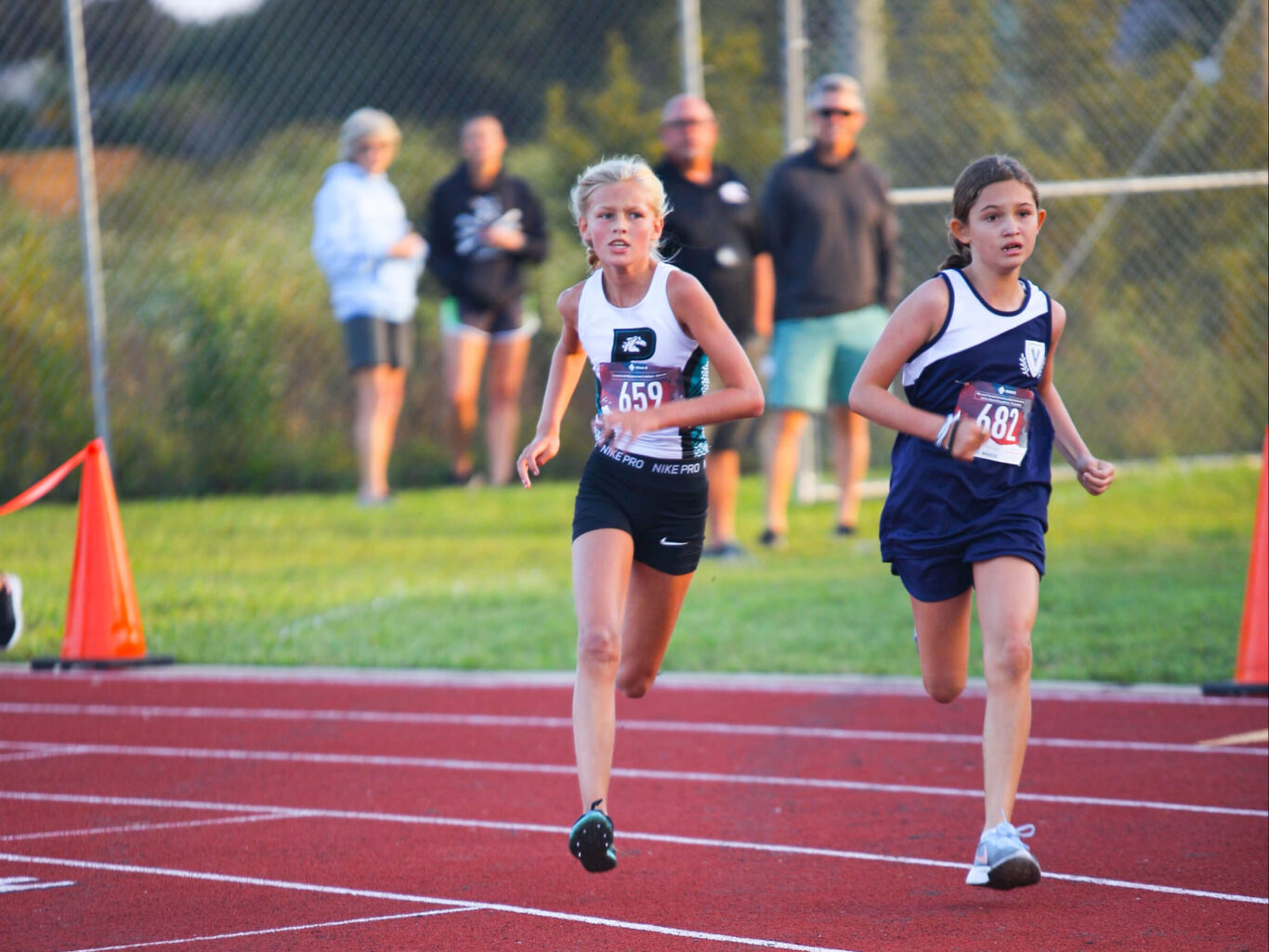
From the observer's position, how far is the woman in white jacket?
38.9 ft

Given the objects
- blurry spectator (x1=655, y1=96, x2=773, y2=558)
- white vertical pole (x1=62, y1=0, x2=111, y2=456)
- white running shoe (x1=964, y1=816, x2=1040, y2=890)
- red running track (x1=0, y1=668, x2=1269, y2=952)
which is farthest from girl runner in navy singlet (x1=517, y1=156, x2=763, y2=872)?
white vertical pole (x1=62, y1=0, x2=111, y2=456)

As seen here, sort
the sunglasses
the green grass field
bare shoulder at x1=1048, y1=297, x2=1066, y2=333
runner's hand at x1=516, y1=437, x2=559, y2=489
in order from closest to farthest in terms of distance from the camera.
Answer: runner's hand at x1=516, y1=437, x2=559, y2=489
bare shoulder at x1=1048, y1=297, x2=1066, y2=333
the green grass field
the sunglasses

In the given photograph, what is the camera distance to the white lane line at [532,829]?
4.66m

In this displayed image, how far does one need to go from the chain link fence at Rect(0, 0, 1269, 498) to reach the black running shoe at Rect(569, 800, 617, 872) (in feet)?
29.8

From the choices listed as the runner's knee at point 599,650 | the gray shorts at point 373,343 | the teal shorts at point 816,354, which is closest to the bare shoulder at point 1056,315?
the runner's knee at point 599,650

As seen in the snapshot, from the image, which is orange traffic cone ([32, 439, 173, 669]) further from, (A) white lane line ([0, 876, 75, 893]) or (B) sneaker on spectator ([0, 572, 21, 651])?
(A) white lane line ([0, 876, 75, 893])

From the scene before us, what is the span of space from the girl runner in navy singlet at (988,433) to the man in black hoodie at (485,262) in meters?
7.37

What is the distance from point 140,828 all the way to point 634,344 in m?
2.34

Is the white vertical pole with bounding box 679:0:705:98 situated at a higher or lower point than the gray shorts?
higher

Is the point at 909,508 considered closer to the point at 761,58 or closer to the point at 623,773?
the point at 623,773

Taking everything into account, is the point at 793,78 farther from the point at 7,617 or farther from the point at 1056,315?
the point at 1056,315

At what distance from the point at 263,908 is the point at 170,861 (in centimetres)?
67

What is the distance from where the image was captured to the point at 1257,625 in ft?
23.0

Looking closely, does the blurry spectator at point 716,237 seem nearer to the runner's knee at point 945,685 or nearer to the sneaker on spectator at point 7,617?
the sneaker on spectator at point 7,617
